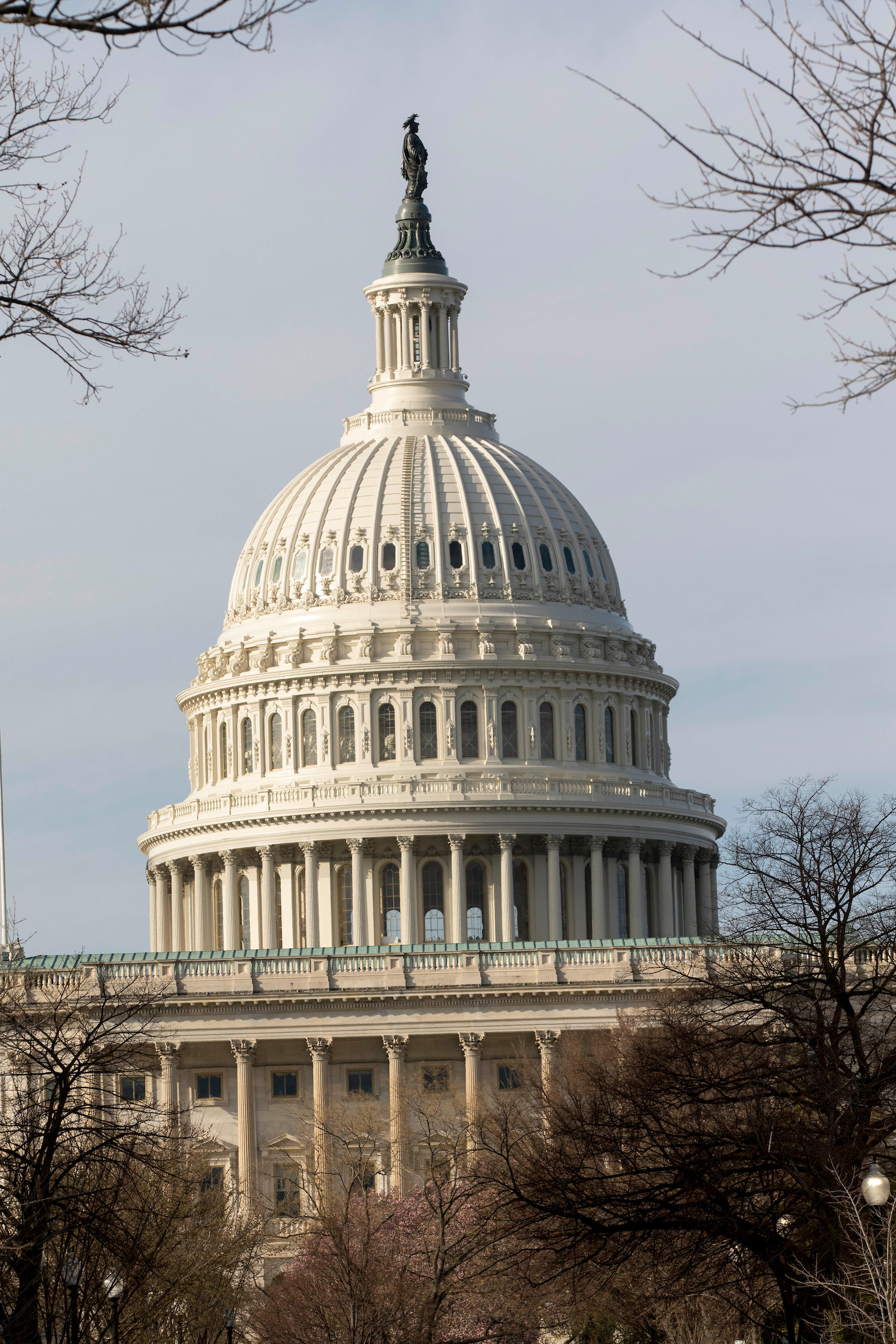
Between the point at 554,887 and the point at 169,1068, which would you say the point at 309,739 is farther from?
the point at 169,1068

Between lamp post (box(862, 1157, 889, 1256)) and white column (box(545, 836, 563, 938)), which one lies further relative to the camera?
white column (box(545, 836, 563, 938))

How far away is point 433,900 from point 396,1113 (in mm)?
42063

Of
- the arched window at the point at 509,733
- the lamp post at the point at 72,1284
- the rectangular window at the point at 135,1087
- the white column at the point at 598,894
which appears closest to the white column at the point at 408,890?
the arched window at the point at 509,733

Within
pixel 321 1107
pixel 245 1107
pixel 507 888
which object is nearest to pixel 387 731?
pixel 507 888

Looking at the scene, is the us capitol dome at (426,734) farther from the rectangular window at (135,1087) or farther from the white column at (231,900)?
the rectangular window at (135,1087)

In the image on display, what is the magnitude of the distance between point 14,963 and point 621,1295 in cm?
6623

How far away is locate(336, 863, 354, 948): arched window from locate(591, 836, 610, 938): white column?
544 inches

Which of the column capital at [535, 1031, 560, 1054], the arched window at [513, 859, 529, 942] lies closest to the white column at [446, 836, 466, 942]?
the arched window at [513, 859, 529, 942]

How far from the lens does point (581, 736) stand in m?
163

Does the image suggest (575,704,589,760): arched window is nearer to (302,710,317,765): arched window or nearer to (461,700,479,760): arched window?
(461,700,479,760): arched window

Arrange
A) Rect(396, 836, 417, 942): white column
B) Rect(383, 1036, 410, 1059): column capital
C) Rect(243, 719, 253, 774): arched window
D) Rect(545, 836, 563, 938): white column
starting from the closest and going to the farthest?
1. Rect(383, 1036, 410, 1059): column capital
2. Rect(396, 836, 417, 942): white column
3. Rect(545, 836, 563, 938): white column
4. Rect(243, 719, 253, 774): arched window

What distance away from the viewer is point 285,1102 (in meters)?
122

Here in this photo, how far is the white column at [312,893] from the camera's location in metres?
154

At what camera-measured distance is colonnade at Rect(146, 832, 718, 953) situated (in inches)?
6063
